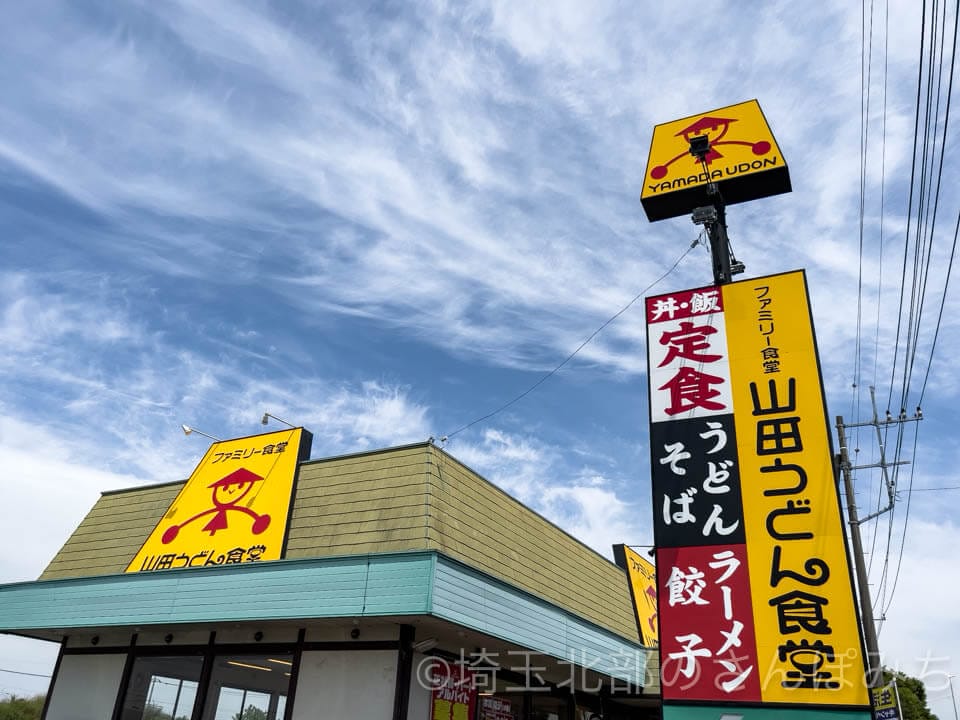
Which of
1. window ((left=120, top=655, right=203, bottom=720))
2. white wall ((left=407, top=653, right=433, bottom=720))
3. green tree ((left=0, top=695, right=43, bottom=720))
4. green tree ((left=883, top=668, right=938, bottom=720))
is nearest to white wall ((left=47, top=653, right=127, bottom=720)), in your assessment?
window ((left=120, top=655, right=203, bottom=720))

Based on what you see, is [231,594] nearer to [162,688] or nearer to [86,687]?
[162,688]

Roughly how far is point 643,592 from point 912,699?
4400 centimetres

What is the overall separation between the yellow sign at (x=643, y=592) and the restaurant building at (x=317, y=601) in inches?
116

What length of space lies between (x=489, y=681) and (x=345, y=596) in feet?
15.7

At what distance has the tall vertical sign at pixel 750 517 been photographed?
Result: 7.79 meters

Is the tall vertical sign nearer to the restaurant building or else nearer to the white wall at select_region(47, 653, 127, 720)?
the restaurant building

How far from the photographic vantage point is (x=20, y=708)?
27578 millimetres

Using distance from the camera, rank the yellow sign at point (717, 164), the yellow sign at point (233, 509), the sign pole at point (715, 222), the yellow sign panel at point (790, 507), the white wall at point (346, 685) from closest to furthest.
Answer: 1. the yellow sign panel at point (790, 507)
2. the sign pole at point (715, 222)
3. the yellow sign at point (717, 164)
4. the white wall at point (346, 685)
5. the yellow sign at point (233, 509)

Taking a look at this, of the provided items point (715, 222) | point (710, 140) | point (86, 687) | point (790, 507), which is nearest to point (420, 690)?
point (790, 507)

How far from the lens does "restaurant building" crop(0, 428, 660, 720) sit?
40.0ft

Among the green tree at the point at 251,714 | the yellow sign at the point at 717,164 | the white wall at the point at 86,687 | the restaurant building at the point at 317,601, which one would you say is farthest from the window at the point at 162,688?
the yellow sign at the point at 717,164

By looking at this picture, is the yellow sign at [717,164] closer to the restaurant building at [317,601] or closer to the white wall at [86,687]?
the restaurant building at [317,601]

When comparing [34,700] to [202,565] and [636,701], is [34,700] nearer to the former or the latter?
[202,565]

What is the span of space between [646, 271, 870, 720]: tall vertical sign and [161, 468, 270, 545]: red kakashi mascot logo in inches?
356
